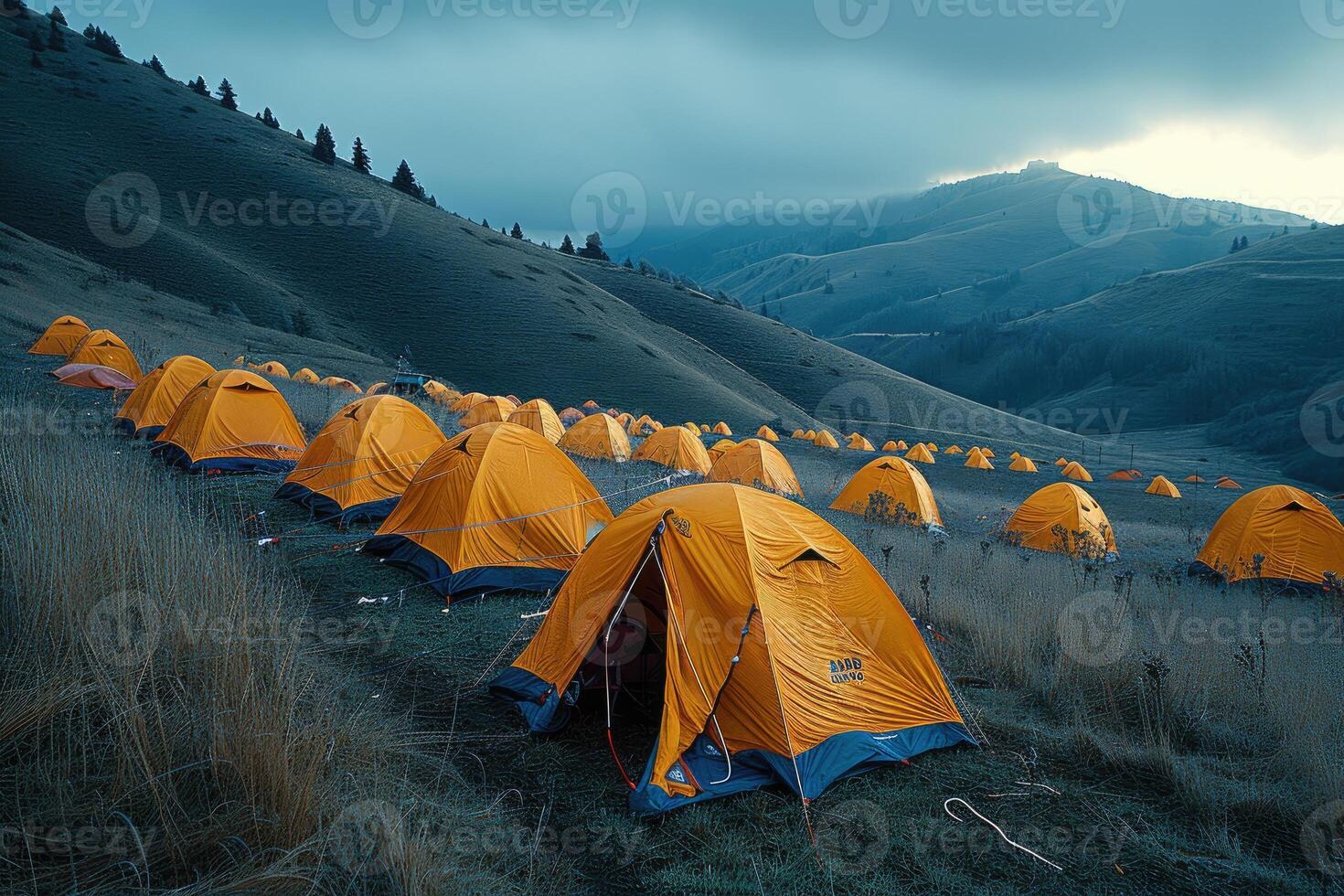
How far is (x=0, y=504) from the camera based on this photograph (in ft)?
14.8

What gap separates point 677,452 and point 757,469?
7.77 feet

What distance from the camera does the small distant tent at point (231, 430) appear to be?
1180 centimetres

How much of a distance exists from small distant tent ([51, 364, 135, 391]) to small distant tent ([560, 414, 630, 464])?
36.1 ft

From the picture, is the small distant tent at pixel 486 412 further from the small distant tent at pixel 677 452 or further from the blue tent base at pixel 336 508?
the blue tent base at pixel 336 508

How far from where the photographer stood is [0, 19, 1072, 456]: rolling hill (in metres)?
46.9

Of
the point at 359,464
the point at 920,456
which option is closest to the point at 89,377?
the point at 359,464

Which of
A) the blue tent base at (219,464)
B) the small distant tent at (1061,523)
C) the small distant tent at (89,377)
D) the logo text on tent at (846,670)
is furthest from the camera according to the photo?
the small distant tent at (89,377)

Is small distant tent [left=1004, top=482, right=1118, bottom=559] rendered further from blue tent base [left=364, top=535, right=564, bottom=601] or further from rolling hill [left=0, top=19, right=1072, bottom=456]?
rolling hill [left=0, top=19, right=1072, bottom=456]

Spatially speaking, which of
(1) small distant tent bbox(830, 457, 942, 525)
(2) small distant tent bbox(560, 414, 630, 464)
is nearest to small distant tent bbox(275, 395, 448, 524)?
(2) small distant tent bbox(560, 414, 630, 464)

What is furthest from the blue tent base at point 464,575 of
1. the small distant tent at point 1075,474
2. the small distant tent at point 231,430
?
the small distant tent at point 1075,474

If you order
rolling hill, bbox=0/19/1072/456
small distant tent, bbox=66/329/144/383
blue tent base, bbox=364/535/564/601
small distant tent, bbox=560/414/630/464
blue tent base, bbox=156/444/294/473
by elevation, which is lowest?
blue tent base, bbox=364/535/564/601

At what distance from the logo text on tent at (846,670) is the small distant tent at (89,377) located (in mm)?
18396

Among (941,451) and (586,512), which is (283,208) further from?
(586,512)

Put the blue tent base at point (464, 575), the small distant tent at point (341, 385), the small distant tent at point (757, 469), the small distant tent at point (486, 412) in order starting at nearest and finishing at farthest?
the blue tent base at point (464, 575), the small distant tent at point (757, 469), the small distant tent at point (486, 412), the small distant tent at point (341, 385)
